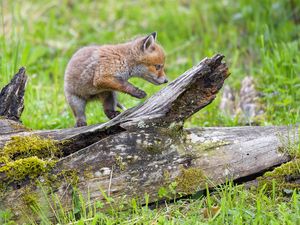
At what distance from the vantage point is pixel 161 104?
505 cm

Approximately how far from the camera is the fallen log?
16.0ft

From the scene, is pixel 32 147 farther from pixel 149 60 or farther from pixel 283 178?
pixel 283 178

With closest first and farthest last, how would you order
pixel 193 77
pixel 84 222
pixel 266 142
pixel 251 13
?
pixel 84 222, pixel 193 77, pixel 266 142, pixel 251 13

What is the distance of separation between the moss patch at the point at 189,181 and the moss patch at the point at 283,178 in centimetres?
56

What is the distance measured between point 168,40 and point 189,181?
246 inches

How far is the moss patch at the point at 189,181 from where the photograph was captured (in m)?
5.03

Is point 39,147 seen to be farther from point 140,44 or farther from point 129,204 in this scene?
point 140,44

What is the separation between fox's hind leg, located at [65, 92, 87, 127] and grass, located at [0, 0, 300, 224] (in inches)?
22.2

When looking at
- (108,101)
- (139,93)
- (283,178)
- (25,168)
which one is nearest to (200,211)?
(283,178)

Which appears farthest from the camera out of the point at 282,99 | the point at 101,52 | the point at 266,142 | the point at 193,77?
the point at 282,99

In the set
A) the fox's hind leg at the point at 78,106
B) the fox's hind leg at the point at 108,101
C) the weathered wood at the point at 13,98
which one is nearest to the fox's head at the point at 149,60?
the fox's hind leg at the point at 108,101

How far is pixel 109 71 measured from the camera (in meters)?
6.14

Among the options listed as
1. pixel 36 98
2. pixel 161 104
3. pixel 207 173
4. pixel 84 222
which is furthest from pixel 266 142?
pixel 36 98

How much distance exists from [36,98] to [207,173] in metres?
3.40
